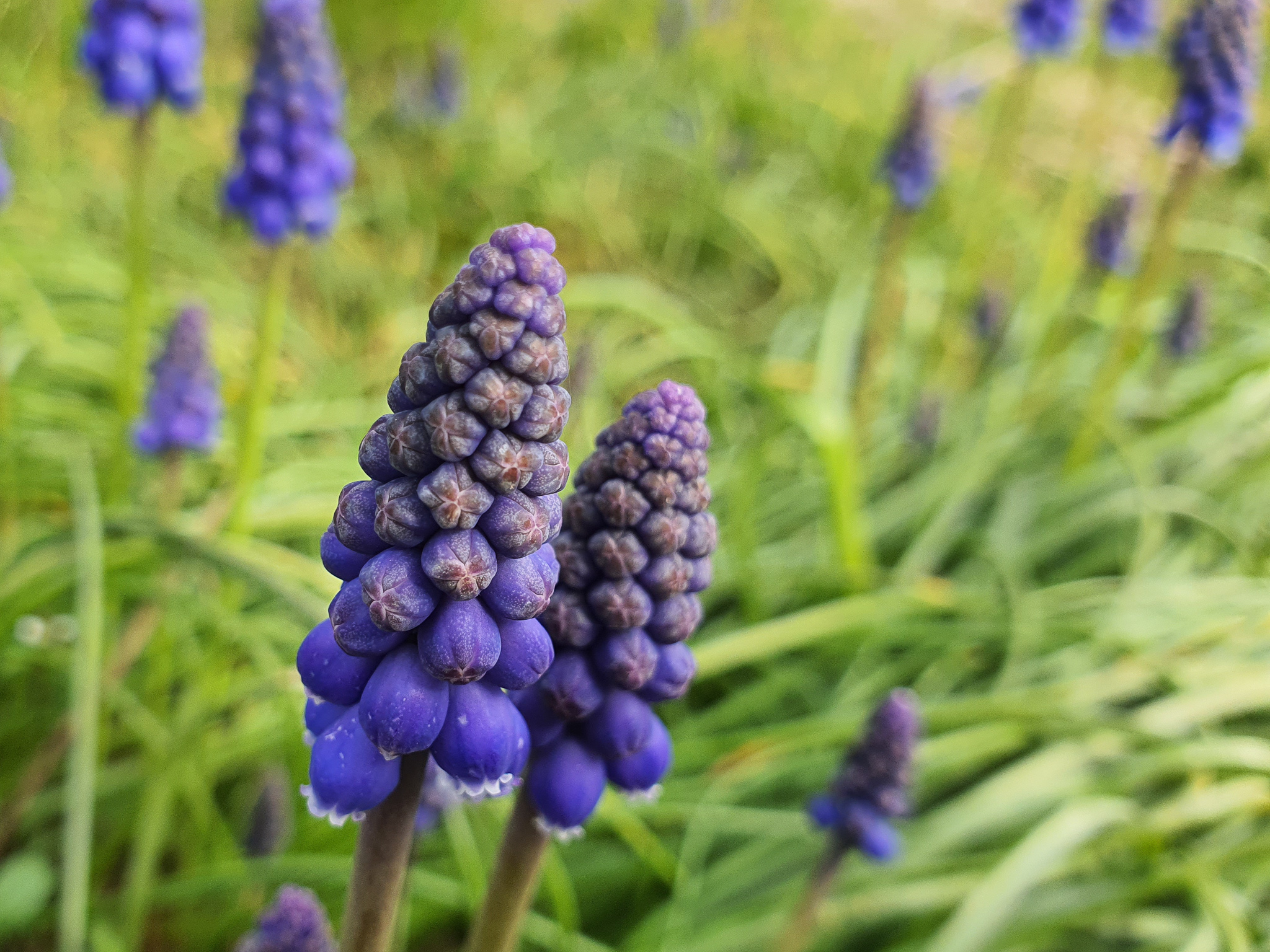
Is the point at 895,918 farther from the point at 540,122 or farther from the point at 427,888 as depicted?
the point at 540,122

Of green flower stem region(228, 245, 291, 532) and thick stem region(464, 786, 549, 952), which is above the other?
green flower stem region(228, 245, 291, 532)

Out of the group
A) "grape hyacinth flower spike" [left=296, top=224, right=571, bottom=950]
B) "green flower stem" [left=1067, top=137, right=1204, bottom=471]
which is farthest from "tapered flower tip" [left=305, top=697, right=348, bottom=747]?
"green flower stem" [left=1067, top=137, right=1204, bottom=471]

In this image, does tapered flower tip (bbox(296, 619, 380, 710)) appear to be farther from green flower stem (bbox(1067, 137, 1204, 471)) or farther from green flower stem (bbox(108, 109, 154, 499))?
green flower stem (bbox(1067, 137, 1204, 471))

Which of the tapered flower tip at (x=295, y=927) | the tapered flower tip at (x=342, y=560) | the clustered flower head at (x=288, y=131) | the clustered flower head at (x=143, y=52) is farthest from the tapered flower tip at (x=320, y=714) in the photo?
the clustered flower head at (x=143, y=52)

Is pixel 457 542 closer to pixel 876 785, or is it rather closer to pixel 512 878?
pixel 512 878

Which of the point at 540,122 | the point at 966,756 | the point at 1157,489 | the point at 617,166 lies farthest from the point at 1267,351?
the point at 540,122
